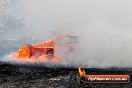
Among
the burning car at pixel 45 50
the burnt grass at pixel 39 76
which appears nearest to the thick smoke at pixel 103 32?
the burning car at pixel 45 50

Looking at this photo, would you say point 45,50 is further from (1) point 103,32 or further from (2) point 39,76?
(2) point 39,76

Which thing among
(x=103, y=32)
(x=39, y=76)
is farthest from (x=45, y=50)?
(x=39, y=76)

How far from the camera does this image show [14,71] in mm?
23500

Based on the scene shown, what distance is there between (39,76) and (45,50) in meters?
6.55

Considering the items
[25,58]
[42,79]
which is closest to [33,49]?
[25,58]

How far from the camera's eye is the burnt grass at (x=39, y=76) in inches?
781

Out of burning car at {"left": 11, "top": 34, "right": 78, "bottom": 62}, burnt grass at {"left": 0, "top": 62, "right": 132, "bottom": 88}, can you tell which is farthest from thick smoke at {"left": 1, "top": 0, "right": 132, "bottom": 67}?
burnt grass at {"left": 0, "top": 62, "right": 132, "bottom": 88}

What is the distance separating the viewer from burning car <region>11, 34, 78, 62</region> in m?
27.9

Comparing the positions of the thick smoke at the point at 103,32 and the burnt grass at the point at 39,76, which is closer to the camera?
the burnt grass at the point at 39,76

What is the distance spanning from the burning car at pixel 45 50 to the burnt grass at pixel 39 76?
2.03 metres

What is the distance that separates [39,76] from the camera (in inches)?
872

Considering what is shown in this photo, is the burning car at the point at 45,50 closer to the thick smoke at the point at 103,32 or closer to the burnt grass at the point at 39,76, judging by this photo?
the thick smoke at the point at 103,32

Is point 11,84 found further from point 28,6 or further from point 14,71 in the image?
point 28,6

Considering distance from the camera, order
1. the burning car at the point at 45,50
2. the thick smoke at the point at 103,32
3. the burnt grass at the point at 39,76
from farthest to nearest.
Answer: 1. the burning car at the point at 45,50
2. the thick smoke at the point at 103,32
3. the burnt grass at the point at 39,76
